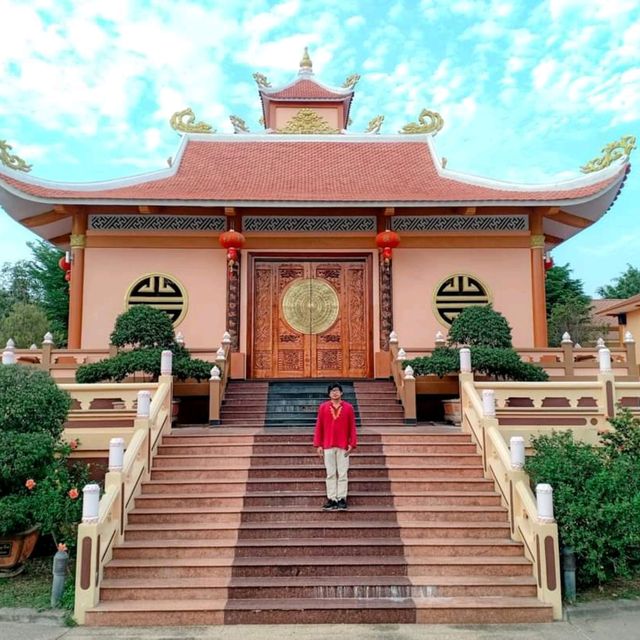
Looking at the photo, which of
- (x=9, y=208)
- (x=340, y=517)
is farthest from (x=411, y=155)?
(x=340, y=517)

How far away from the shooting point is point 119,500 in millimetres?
5492

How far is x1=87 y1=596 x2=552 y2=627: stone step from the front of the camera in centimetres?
472

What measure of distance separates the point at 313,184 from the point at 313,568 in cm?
782

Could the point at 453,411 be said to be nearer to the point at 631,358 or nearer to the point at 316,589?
the point at 631,358

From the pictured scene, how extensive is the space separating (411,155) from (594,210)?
405 cm

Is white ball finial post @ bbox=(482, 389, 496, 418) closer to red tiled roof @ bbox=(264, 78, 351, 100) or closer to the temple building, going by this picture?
the temple building

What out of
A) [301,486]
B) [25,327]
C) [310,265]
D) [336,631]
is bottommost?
[336,631]

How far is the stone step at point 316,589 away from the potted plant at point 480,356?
10.9 feet

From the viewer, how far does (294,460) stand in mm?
6820

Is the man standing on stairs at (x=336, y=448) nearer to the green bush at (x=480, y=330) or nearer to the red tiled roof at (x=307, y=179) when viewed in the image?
the green bush at (x=480, y=330)

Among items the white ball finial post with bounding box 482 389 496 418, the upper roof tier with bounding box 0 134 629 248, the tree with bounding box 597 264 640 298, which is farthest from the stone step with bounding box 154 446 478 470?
the tree with bounding box 597 264 640 298

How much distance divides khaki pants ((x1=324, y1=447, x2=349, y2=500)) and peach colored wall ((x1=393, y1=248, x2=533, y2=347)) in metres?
5.35

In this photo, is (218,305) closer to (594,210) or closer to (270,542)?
(270,542)

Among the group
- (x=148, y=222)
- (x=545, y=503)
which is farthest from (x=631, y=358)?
(x=148, y=222)
